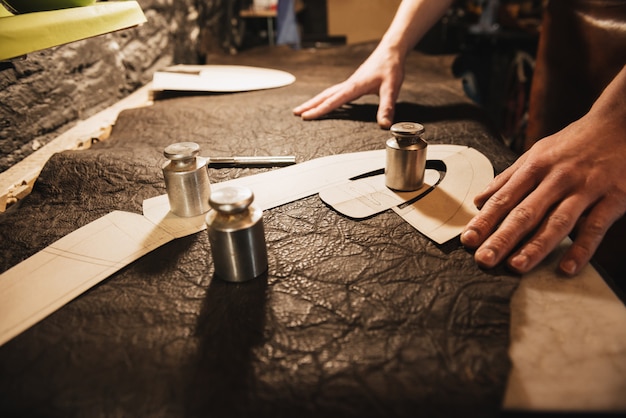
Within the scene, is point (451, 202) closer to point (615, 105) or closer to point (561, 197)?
point (561, 197)

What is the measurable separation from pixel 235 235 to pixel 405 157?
51 cm

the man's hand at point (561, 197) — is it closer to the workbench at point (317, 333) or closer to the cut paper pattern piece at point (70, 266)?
the workbench at point (317, 333)

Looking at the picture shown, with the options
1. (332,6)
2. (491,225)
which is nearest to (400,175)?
(491,225)

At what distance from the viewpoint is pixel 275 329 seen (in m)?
0.65

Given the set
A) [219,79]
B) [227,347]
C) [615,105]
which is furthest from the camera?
[219,79]

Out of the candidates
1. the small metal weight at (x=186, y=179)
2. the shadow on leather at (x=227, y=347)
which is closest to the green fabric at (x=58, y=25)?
the small metal weight at (x=186, y=179)

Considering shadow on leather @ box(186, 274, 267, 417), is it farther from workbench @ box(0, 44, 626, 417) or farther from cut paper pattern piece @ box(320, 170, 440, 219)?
cut paper pattern piece @ box(320, 170, 440, 219)

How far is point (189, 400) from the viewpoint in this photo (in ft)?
1.78

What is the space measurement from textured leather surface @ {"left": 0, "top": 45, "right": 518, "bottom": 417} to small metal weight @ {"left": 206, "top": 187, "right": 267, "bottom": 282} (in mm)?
37

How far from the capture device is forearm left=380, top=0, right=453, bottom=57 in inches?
66.3

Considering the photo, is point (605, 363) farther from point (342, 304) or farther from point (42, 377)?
point (42, 377)

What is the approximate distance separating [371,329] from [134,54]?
2.18 m

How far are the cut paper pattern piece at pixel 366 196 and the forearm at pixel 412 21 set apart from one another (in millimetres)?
842

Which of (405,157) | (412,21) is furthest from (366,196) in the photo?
(412,21)
